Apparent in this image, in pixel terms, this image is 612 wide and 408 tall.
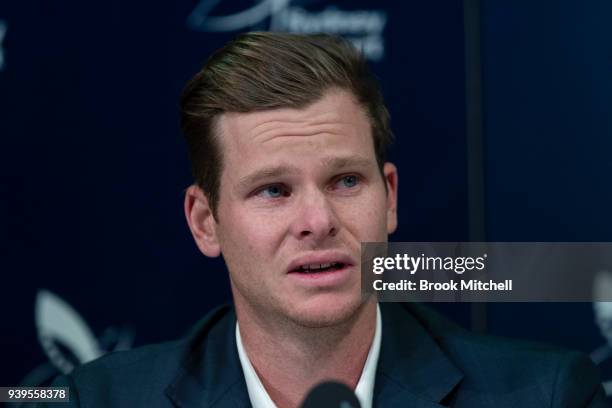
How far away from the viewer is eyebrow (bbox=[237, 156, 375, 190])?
1.46 meters

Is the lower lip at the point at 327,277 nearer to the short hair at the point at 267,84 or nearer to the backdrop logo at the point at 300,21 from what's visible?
the short hair at the point at 267,84

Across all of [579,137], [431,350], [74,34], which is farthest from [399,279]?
[74,34]

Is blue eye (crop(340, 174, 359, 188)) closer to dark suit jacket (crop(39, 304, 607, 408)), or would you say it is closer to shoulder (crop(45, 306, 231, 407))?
dark suit jacket (crop(39, 304, 607, 408))

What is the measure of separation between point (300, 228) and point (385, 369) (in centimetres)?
30

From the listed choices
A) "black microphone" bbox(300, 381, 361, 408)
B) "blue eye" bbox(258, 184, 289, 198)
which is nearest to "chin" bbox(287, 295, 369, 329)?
"blue eye" bbox(258, 184, 289, 198)

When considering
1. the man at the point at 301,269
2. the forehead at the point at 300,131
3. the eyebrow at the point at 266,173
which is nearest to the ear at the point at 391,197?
the man at the point at 301,269

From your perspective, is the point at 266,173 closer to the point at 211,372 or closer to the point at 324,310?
the point at 324,310

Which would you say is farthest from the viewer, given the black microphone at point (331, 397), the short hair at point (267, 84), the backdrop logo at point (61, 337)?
the backdrop logo at point (61, 337)

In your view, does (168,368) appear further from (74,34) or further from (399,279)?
(74,34)

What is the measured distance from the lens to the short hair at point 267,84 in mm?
1508

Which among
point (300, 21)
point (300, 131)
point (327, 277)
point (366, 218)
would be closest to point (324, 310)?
point (327, 277)

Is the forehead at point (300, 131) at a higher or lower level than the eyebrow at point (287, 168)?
higher

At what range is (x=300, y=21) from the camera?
1876 millimetres

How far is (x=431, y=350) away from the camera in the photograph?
5.28 ft
